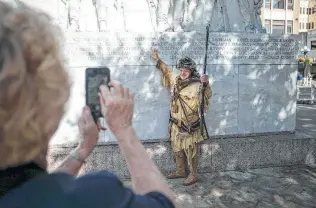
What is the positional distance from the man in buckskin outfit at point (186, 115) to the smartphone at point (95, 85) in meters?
4.17

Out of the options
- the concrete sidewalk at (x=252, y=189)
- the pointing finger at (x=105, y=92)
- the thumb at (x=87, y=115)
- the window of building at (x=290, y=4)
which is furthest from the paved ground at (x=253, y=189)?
the window of building at (x=290, y=4)

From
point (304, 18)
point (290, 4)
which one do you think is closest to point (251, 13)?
point (290, 4)

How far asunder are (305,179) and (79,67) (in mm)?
4137

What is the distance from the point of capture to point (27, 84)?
3.16ft

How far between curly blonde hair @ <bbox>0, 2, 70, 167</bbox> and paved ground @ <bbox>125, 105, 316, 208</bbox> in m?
4.04

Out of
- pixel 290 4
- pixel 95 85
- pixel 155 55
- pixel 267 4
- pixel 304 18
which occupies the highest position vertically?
pixel 290 4

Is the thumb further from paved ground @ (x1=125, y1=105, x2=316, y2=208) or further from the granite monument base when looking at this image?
the granite monument base

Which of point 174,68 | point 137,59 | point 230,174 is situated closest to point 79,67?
point 137,59

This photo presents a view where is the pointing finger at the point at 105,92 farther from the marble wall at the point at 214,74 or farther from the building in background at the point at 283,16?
the building in background at the point at 283,16

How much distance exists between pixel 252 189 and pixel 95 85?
4556 millimetres

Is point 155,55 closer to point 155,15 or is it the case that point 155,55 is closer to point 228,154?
point 155,15

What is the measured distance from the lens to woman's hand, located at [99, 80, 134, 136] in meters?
1.29

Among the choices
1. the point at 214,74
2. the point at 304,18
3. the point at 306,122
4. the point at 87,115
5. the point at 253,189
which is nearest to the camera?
the point at 87,115

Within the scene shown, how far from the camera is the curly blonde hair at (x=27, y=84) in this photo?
93 cm
